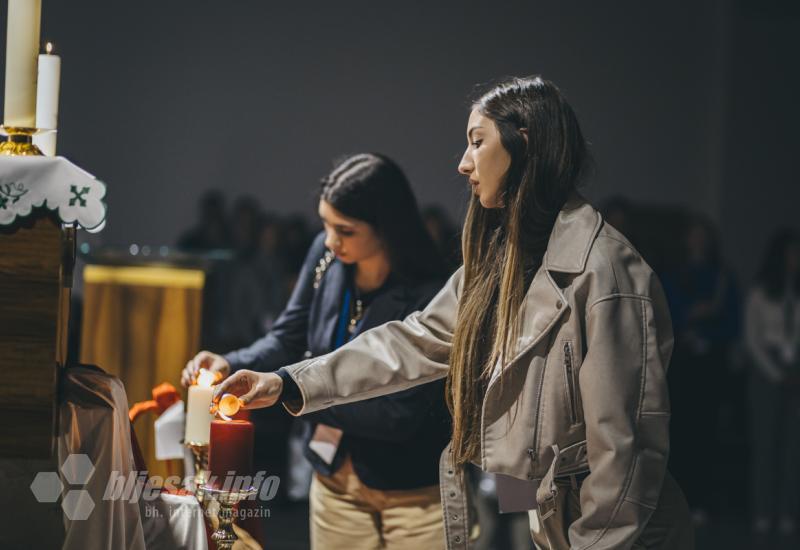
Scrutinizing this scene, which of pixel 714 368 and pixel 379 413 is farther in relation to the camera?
pixel 714 368

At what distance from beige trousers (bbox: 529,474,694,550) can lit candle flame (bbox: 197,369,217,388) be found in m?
0.71

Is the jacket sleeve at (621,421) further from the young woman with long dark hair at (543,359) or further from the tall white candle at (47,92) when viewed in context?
the tall white candle at (47,92)

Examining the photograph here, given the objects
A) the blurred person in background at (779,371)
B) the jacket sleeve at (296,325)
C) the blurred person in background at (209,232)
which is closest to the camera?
the jacket sleeve at (296,325)

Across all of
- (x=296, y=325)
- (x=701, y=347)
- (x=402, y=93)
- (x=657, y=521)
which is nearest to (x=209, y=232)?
(x=402, y=93)

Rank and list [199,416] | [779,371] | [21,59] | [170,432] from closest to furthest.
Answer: [21,59] < [199,416] < [170,432] < [779,371]

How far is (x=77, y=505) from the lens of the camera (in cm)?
176

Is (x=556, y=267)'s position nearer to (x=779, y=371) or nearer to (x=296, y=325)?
(x=296, y=325)

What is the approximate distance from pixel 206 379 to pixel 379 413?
47cm

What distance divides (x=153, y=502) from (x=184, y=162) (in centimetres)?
679

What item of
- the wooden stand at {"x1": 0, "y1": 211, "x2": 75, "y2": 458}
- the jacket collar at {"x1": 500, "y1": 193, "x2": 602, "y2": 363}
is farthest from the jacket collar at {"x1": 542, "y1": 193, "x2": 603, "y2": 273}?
the wooden stand at {"x1": 0, "y1": 211, "x2": 75, "y2": 458}

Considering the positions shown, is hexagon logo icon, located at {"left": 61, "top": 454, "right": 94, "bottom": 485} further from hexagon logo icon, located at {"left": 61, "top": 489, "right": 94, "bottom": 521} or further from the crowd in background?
the crowd in background

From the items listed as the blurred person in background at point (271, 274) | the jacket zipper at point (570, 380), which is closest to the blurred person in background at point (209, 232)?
the blurred person in background at point (271, 274)

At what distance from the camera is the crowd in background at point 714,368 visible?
566 centimetres

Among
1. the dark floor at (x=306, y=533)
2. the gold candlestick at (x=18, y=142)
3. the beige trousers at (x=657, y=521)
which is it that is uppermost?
the gold candlestick at (x=18, y=142)
